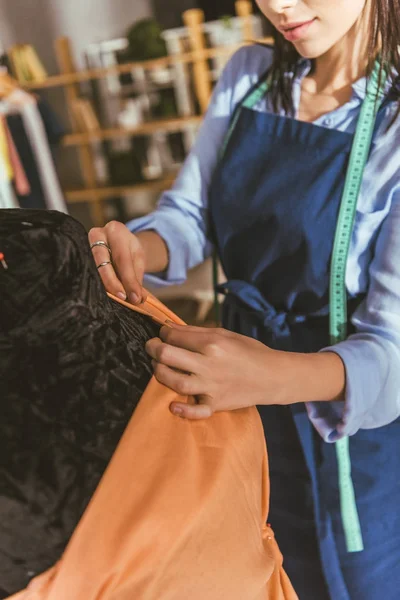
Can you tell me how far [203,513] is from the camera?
1.16 ft

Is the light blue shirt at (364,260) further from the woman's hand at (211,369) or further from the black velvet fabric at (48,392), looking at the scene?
the black velvet fabric at (48,392)

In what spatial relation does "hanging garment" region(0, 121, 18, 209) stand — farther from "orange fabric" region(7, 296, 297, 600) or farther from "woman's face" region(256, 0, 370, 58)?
"orange fabric" region(7, 296, 297, 600)

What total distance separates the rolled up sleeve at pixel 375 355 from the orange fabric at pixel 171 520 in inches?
5.1

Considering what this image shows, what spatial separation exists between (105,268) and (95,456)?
0.59ft

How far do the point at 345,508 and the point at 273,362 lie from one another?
→ 0.91ft

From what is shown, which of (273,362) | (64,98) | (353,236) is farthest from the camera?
(64,98)

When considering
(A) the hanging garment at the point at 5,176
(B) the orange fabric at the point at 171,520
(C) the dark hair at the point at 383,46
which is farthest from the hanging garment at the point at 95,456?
(A) the hanging garment at the point at 5,176

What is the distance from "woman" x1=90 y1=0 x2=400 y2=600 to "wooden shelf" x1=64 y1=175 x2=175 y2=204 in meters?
2.15

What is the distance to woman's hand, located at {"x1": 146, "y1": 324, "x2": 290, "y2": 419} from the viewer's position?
1.30ft

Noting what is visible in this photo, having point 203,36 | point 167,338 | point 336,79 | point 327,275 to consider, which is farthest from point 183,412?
point 203,36

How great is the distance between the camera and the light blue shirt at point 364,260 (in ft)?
1.69

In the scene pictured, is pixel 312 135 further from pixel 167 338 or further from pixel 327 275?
pixel 167 338

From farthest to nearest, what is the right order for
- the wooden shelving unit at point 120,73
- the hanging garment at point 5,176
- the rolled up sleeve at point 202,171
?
the wooden shelving unit at point 120,73, the hanging garment at point 5,176, the rolled up sleeve at point 202,171

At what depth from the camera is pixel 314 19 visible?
1.83ft
